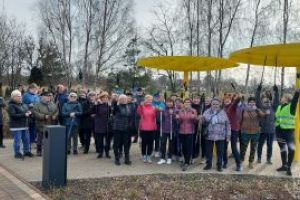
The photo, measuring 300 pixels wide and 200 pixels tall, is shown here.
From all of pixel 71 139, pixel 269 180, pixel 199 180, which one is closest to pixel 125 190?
pixel 199 180

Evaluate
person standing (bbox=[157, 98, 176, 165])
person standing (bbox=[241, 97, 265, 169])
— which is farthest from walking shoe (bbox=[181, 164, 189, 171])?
person standing (bbox=[241, 97, 265, 169])

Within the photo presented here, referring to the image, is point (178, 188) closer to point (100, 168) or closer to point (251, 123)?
point (100, 168)

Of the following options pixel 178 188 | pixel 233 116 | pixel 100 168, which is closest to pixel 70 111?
pixel 100 168

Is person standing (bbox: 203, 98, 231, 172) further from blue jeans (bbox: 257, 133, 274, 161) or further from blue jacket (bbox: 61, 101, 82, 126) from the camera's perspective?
blue jacket (bbox: 61, 101, 82, 126)

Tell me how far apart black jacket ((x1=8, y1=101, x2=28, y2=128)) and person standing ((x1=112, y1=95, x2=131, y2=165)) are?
238 cm

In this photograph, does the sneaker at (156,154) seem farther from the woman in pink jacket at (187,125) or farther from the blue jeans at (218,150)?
the blue jeans at (218,150)

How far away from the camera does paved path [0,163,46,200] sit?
24.3 ft

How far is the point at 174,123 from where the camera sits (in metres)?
10.9

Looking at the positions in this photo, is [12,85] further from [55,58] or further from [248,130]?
[248,130]

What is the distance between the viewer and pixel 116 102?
11.2m

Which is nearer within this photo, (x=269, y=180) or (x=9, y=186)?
(x=9, y=186)

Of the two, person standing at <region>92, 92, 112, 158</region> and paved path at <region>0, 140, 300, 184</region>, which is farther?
person standing at <region>92, 92, 112, 158</region>

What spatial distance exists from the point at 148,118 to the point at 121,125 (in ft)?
2.41

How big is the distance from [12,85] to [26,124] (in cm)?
2570
